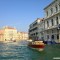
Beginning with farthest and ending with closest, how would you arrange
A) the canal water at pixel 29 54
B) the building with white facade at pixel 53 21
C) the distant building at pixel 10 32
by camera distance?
the distant building at pixel 10 32 → the building with white facade at pixel 53 21 → the canal water at pixel 29 54

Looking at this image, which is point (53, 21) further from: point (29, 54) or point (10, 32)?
point (10, 32)

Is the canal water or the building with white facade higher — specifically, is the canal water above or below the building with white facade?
below

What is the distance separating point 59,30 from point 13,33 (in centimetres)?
12984

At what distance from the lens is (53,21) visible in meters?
51.8

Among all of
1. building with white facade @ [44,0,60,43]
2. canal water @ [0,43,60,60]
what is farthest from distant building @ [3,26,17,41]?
canal water @ [0,43,60,60]

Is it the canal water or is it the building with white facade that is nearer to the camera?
the canal water

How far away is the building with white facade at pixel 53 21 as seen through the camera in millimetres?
48844

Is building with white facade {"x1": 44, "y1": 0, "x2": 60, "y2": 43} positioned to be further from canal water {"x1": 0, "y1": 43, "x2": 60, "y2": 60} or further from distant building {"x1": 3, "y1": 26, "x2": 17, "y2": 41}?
distant building {"x1": 3, "y1": 26, "x2": 17, "y2": 41}

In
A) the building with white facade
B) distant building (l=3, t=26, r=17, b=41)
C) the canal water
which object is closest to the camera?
the canal water

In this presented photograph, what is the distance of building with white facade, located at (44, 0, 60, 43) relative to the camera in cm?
4884

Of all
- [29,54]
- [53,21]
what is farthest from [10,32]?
[29,54]

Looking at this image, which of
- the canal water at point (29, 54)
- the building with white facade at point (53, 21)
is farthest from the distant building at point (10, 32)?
the canal water at point (29, 54)

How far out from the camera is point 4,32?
17025 cm

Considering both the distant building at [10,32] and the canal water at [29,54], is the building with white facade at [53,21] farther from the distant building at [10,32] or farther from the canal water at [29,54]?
the distant building at [10,32]
